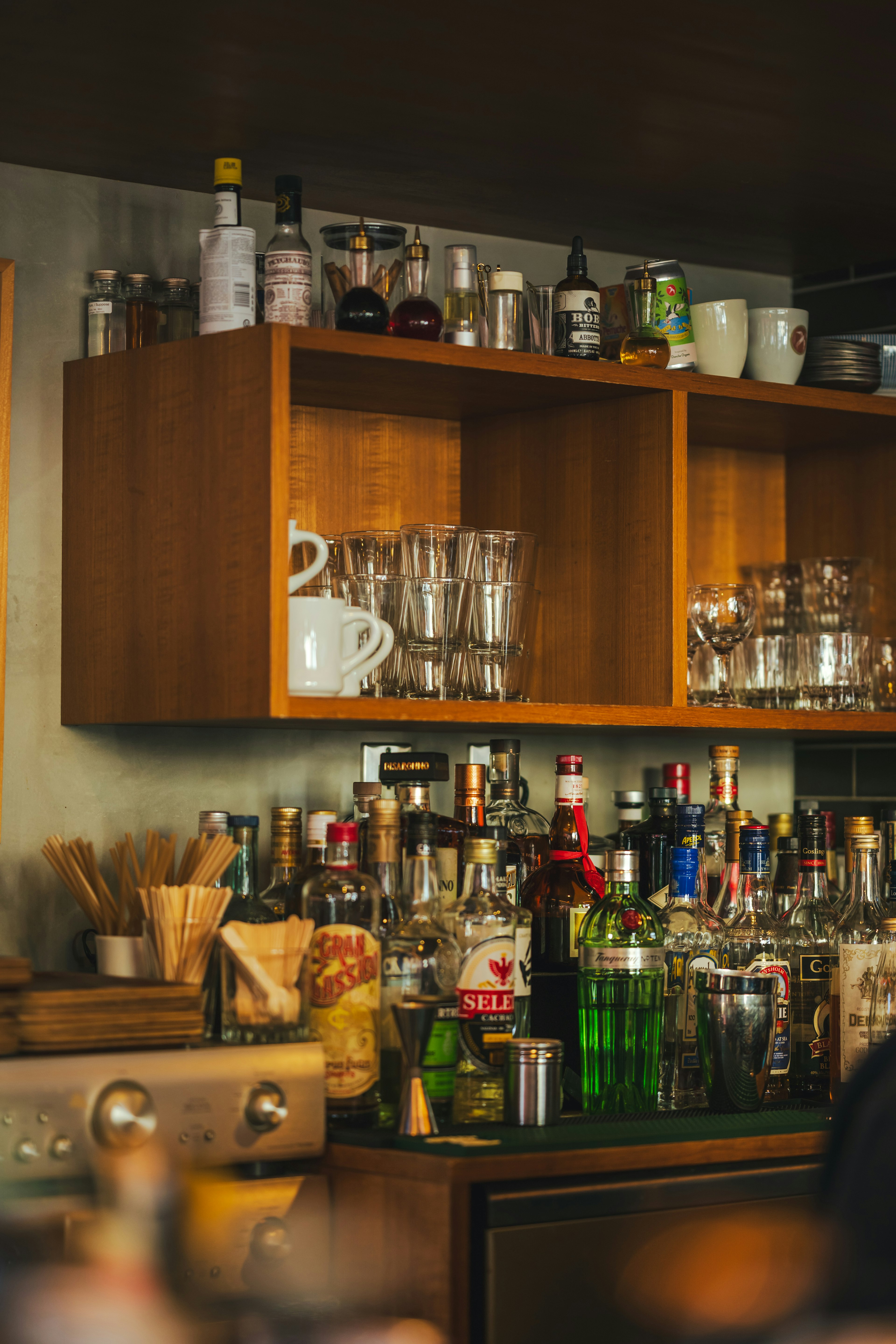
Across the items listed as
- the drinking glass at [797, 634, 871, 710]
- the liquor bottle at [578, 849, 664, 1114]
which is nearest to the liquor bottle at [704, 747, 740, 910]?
the drinking glass at [797, 634, 871, 710]

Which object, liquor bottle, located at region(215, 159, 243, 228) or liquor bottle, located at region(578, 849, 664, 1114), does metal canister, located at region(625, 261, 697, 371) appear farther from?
liquor bottle, located at region(578, 849, 664, 1114)

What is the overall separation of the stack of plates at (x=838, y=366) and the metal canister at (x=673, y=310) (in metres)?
0.23

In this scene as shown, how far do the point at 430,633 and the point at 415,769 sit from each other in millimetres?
301

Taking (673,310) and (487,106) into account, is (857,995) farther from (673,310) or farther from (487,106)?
(487,106)

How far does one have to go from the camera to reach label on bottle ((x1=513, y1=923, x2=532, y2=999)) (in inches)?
77.4

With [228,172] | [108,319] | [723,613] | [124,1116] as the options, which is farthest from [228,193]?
[124,1116]

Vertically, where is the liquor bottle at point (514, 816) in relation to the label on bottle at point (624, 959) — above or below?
above

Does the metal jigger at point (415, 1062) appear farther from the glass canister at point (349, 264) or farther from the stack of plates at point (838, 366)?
the stack of plates at point (838, 366)

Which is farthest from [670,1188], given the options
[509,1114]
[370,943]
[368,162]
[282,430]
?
[368,162]

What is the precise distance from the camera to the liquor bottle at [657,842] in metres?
2.32

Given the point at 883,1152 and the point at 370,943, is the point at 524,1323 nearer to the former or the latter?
the point at 370,943

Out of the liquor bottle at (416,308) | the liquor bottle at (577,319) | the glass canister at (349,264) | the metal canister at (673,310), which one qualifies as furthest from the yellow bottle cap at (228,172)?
the metal canister at (673,310)

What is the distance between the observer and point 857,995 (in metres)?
2.02

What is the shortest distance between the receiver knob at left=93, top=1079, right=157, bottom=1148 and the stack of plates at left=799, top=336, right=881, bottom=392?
141 cm
